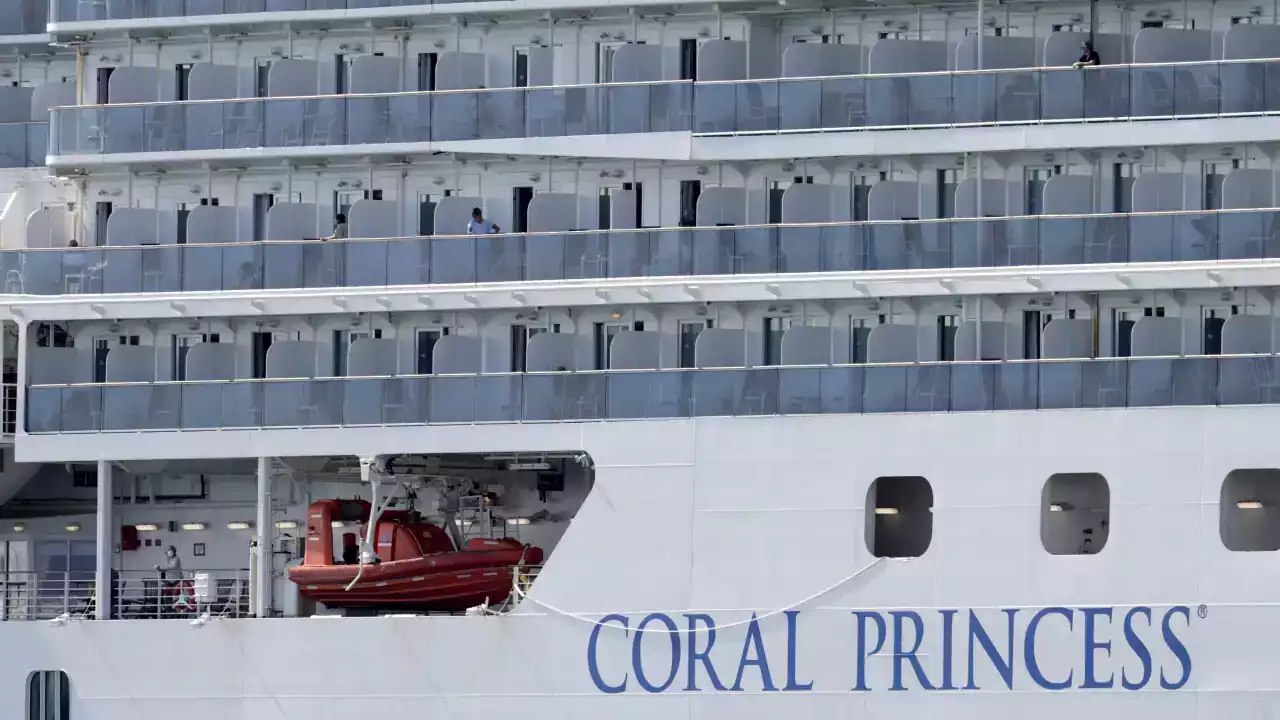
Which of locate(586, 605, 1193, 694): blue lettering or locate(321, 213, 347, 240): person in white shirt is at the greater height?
locate(321, 213, 347, 240): person in white shirt

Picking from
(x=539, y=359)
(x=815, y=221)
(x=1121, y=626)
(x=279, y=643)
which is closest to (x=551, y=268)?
(x=539, y=359)

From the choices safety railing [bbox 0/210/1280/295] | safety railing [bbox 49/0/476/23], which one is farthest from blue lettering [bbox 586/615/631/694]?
safety railing [bbox 49/0/476/23]

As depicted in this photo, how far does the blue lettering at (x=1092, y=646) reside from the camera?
33.5 metres

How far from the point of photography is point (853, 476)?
34.4m

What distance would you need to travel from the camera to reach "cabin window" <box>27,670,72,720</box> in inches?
1436

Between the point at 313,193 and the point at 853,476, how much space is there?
9691 millimetres

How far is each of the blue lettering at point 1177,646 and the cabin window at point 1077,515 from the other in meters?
2.92

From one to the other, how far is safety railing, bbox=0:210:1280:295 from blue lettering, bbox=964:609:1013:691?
4937mm

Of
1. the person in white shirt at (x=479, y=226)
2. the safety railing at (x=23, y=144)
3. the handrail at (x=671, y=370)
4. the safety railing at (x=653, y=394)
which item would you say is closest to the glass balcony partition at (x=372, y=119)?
the person in white shirt at (x=479, y=226)

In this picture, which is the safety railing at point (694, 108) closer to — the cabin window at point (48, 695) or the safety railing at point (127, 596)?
the safety railing at point (127, 596)

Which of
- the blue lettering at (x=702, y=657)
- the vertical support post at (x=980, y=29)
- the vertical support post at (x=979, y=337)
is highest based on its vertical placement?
the vertical support post at (x=980, y=29)

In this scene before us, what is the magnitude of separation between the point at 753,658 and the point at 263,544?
745cm

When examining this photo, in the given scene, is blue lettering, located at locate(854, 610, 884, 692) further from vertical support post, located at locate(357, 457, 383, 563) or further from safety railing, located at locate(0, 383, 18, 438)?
safety railing, located at locate(0, 383, 18, 438)

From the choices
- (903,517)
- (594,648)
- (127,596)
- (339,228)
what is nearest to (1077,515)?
(903,517)
